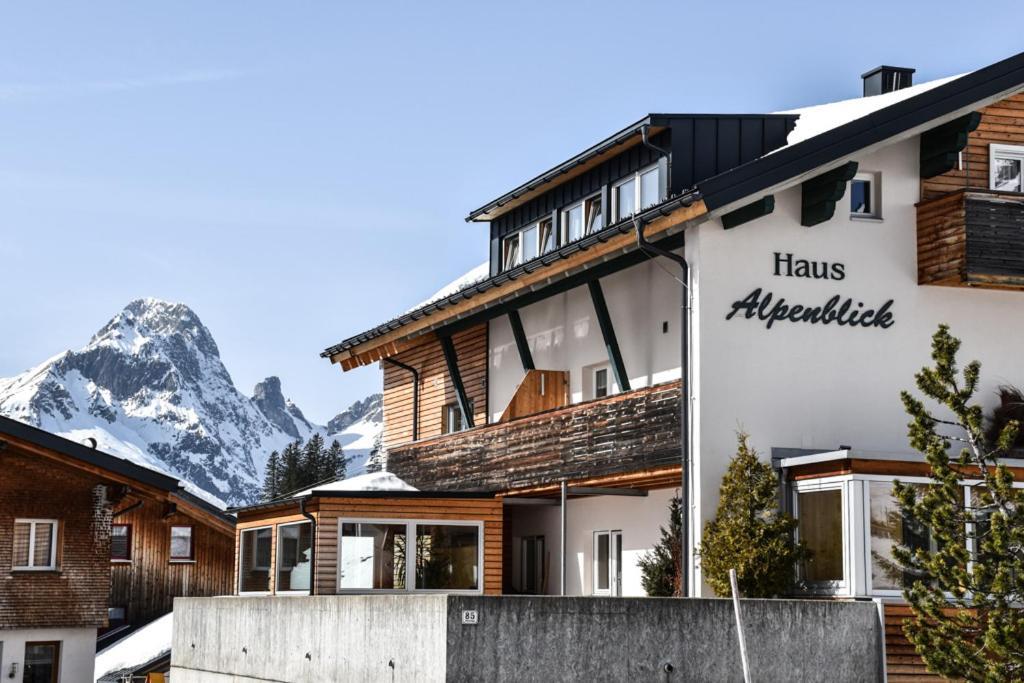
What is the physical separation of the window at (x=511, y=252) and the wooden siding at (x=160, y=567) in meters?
12.5

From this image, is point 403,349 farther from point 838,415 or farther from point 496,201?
point 838,415

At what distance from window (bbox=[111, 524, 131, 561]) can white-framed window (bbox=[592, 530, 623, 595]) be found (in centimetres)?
1629

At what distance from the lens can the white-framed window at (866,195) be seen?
20906 mm

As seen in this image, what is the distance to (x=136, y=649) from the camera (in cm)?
3600

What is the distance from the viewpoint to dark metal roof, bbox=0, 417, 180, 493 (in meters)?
30.4

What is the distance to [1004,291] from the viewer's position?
21.6m

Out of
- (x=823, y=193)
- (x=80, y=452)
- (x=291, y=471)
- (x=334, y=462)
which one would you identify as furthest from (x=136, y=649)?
(x=334, y=462)

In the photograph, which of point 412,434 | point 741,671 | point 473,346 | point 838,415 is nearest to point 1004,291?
point 838,415

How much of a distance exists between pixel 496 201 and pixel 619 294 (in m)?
6.02

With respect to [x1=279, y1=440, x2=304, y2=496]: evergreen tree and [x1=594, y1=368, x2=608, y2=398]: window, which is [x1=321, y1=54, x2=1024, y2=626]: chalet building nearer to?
[x1=594, y1=368, x2=608, y2=398]: window

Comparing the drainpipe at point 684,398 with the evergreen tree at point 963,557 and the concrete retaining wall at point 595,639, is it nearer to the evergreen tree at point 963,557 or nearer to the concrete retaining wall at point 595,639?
the concrete retaining wall at point 595,639

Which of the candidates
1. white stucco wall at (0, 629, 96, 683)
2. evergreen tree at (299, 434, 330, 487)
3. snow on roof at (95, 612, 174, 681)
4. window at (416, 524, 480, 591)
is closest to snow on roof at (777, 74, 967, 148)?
window at (416, 524, 480, 591)

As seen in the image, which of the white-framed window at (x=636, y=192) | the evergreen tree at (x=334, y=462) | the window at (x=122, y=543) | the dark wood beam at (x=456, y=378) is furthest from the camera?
the evergreen tree at (x=334, y=462)

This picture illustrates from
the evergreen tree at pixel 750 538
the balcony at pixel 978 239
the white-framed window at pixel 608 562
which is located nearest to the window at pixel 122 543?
the white-framed window at pixel 608 562
